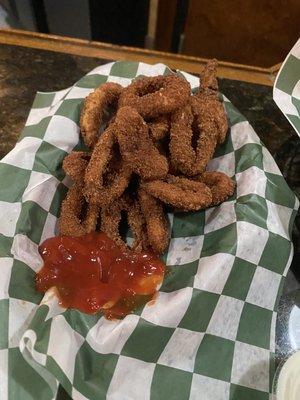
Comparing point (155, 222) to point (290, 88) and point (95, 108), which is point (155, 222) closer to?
point (95, 108)

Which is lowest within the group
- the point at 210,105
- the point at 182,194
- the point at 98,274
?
the point at 98,274

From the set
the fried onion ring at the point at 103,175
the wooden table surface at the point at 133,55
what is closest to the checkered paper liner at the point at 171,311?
the fried onion ring at the point at 103,175

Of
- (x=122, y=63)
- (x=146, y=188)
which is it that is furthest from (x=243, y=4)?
(x=146, y=188)

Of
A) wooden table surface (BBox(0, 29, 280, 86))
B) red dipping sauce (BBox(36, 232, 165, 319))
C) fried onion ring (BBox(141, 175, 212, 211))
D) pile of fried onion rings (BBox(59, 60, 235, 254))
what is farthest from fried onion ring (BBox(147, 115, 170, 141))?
wooden table surface (BBox(0, 29, 280, 86))

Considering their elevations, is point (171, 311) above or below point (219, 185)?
below

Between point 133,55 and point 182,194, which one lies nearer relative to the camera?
point 182,194

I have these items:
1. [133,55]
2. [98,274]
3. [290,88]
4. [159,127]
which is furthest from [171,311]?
[133,55]
